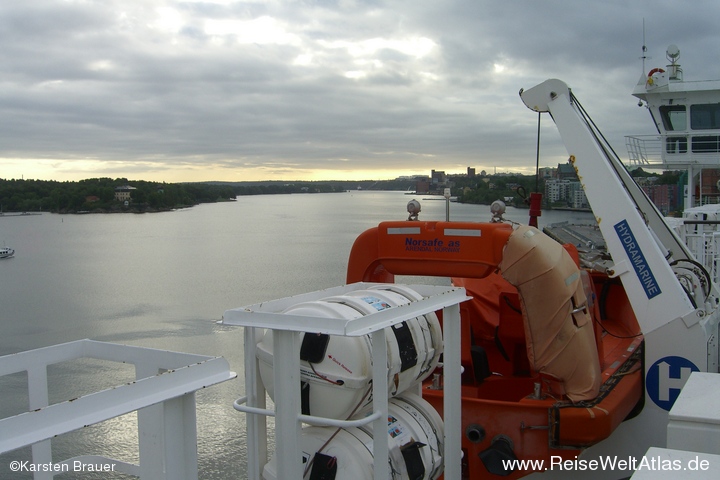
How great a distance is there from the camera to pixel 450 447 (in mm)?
3713

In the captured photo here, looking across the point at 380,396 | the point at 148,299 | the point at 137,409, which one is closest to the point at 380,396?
the point at 380,396

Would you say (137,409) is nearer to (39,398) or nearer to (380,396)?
(39,398)

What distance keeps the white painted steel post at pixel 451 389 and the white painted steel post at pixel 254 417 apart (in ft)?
3.40

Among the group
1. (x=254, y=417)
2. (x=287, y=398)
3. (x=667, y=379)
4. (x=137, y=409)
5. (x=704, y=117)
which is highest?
(x=704, y=117)

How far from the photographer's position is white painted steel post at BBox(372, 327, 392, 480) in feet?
9.70

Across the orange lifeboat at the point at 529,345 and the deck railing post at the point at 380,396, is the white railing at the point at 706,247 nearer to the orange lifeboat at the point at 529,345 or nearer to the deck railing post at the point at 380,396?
the orange lifeboat at the point at 529,345

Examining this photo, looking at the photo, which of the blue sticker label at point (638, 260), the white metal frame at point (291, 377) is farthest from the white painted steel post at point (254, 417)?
the blue sticker label at point (638, 260)

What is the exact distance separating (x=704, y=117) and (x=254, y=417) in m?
12.1

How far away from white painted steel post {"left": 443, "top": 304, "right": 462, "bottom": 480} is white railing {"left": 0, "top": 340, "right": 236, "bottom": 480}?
167 cm

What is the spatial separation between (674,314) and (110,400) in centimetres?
514

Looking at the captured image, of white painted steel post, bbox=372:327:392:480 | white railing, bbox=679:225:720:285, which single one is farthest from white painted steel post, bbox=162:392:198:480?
white railing, bbox=679:225:720:285

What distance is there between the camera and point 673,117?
41.8 ft

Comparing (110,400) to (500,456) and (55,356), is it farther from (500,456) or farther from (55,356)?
(500,456)

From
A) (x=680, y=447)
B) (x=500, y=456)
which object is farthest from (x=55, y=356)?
(x=500, y=456)
